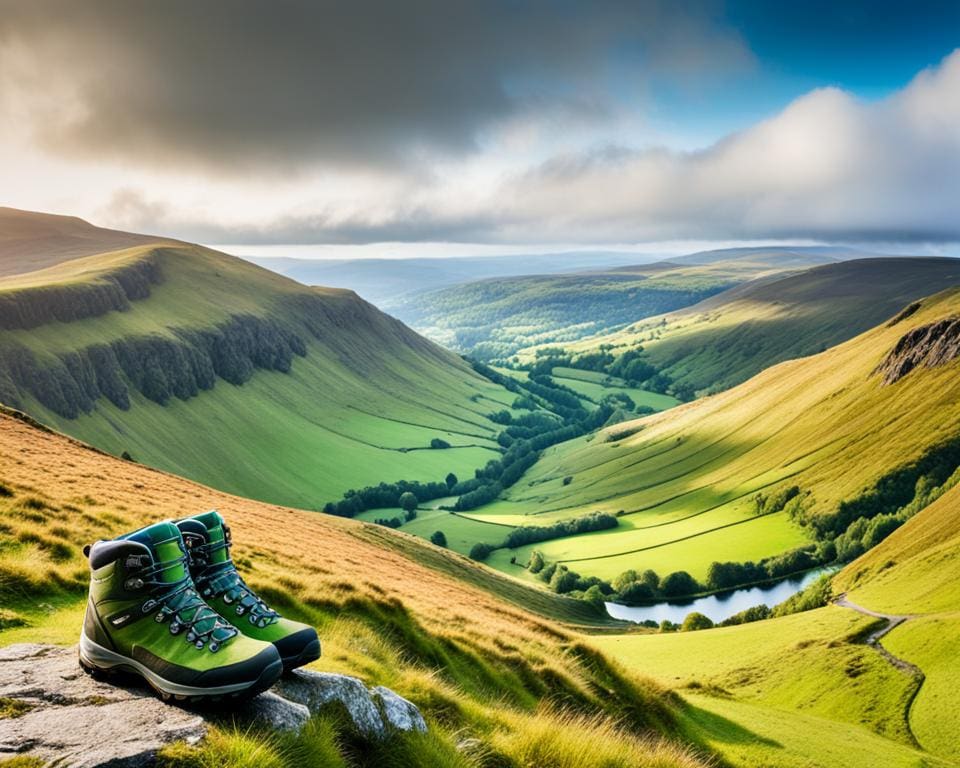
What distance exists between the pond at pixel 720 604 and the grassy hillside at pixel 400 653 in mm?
121145

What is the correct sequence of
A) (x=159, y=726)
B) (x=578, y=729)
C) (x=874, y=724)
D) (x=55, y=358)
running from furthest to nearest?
(x=55, y=358) → (x=874, y=724) → (x=578, y=729) → (x=159, y=726)

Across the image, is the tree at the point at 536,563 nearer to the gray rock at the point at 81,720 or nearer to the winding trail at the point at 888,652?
the winding trail at the point at 888,652

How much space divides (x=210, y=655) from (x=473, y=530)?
192 meters

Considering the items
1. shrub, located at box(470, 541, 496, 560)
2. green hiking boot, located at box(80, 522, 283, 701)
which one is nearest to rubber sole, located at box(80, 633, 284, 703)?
green hiking boot, located at box(80, 522, 283, 701)

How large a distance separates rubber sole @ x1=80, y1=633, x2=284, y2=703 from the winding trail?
231ft

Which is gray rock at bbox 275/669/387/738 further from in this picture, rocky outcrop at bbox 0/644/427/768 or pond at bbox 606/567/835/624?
pond at bbox 606/567/835/624

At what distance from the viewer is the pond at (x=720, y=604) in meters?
146

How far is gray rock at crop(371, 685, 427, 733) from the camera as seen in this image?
10.7 meters

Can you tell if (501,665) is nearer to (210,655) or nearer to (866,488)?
(210,655)

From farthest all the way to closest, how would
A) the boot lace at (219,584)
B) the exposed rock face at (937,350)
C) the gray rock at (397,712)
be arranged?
the exposed rock face at (937,350)
the gray rock at (397,712)
the boot lace at (219,584)

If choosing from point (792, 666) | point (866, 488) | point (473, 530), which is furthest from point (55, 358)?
point (866, 488)

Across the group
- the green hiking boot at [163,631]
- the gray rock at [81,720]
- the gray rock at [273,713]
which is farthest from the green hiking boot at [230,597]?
the gray rock at [81,720]

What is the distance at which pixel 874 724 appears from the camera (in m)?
63.3

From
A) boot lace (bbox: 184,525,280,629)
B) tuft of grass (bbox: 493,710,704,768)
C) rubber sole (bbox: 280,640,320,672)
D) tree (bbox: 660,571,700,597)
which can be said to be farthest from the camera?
tree (bbox: 660,571,700,597)
